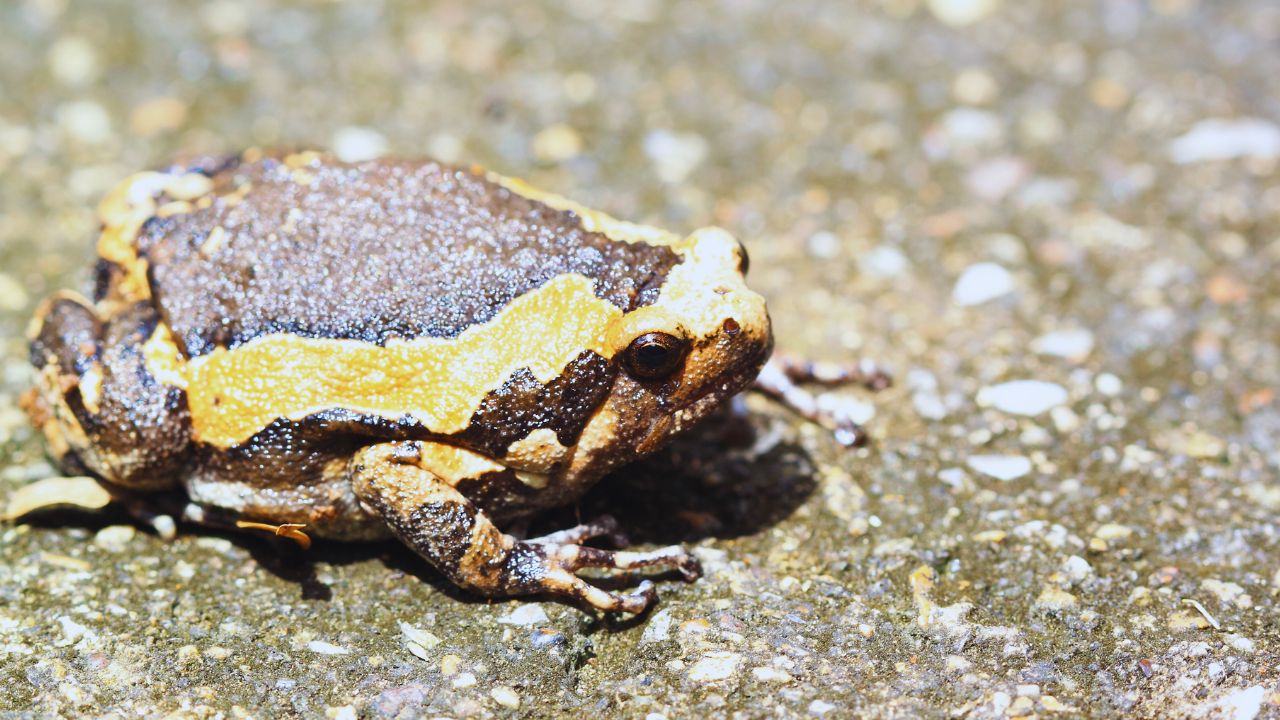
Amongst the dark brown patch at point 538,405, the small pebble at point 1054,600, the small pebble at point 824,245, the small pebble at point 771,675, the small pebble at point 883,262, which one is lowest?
the small pebble at point 1054,600

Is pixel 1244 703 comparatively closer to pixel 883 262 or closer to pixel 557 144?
pixel 883 262

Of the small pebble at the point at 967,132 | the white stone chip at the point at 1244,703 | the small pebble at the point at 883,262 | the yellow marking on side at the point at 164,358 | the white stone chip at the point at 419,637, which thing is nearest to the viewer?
the white stone chip at the point at 1244,703

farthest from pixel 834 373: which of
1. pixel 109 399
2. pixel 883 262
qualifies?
pixel 109 399

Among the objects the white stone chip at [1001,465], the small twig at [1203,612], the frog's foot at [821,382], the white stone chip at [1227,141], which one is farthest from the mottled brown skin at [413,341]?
the white stone chip at [1227,141]

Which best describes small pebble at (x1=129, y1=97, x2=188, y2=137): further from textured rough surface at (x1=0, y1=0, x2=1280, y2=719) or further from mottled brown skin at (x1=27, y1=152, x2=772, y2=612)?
mottled brown skin at (x1=27, y1=152, x2=772, y2=612)

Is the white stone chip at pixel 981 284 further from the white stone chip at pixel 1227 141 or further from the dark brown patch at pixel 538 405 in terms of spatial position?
the dark brown patch at pixel 538 405

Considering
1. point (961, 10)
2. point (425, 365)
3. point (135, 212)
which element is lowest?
point (961, 10)

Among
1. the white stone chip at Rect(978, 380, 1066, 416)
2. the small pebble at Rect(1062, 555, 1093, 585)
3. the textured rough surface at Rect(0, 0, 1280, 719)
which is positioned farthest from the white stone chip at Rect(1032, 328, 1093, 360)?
the small pebble at Rect(1062, 555, 1093, 585)
